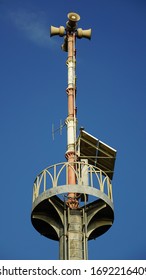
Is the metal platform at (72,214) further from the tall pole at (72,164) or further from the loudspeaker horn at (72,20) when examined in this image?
the loudspeaker horn at (72,20)

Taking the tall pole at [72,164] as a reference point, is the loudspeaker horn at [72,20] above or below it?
above

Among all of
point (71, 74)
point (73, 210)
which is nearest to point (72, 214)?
point (73, 210)

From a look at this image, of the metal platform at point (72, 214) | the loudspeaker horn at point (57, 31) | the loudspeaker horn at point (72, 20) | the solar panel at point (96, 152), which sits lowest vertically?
the metal platform at point (72, 214)

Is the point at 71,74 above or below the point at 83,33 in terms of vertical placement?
below

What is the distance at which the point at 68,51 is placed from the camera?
108ft

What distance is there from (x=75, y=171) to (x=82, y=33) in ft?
41.1

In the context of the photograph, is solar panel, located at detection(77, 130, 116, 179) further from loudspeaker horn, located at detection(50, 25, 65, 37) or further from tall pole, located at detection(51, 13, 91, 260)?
loudspeaker horn, located at detection(50, 25, 65, 37)

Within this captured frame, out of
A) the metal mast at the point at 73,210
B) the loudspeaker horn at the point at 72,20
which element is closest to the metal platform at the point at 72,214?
the metal mast at the point at 73,210

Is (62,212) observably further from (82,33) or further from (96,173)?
(82,33)

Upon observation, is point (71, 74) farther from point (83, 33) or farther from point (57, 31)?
point (83, 33)

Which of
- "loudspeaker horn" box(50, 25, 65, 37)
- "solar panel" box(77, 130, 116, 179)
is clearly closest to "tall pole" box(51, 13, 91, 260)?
"loudspeaker horn" box(50, 25, 65, 37)
